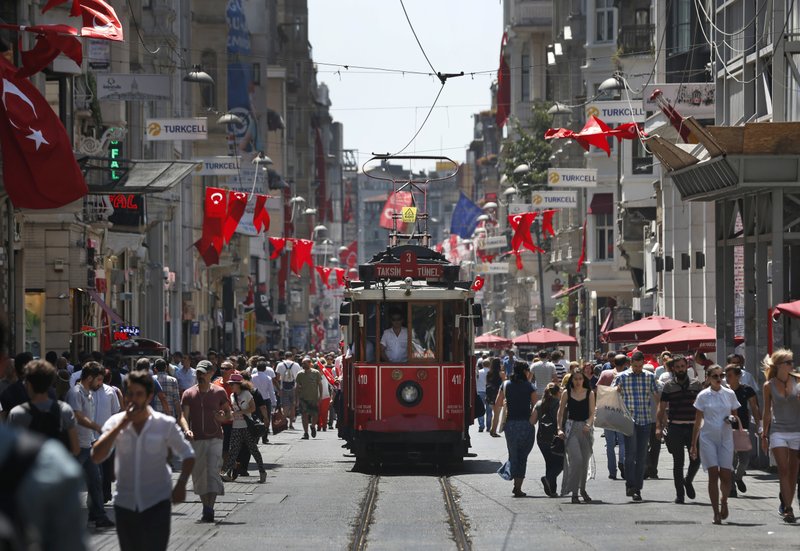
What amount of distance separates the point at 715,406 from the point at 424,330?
26.3ft

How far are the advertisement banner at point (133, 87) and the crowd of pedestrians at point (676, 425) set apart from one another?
1214 cm

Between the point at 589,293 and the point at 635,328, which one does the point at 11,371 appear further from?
the point at 589,293

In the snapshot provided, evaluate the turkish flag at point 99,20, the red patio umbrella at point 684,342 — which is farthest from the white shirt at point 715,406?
the red patio umbrella at point 684,342

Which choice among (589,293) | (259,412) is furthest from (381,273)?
(589,293)

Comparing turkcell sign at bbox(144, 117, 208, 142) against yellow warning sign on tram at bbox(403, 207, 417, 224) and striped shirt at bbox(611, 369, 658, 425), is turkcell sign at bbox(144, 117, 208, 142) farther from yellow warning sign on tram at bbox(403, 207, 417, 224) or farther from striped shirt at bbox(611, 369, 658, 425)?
striped shirt at bbox(611, 369, 658, 425)

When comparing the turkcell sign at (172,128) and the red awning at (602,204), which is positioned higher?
the red awning at (602,204)

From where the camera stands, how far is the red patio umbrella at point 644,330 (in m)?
32.4

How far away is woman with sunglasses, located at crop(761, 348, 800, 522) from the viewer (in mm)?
15031

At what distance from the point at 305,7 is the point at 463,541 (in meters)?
140

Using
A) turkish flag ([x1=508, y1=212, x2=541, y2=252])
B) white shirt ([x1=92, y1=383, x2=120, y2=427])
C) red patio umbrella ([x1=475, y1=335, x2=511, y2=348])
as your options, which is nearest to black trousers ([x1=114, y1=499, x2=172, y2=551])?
white shirt ([x1=92, y1=383, x2=120, y2=427])

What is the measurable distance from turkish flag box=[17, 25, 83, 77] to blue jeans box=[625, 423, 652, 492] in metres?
9.51

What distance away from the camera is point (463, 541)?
13883 mm

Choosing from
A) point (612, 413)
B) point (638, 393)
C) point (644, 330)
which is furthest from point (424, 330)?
point (644, 330)

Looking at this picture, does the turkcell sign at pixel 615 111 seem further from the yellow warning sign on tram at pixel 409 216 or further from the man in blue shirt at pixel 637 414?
the man in blue shirt at pixel 637 414
